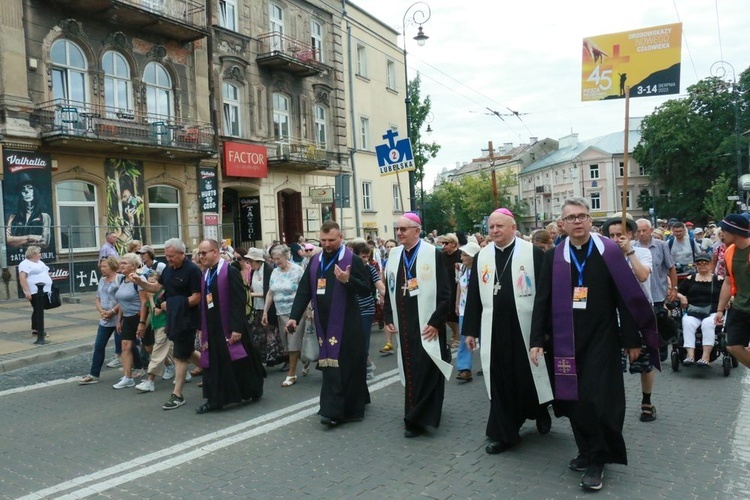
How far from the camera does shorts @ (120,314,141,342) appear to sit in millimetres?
7961

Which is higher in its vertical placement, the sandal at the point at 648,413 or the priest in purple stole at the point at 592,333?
the priest in purple stole at the point at 592,333

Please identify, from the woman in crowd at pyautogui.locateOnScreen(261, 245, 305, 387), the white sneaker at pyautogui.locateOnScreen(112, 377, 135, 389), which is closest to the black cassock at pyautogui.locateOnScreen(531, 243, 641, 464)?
the woman in crowd at pyautogui.locateOnScreen(261, 245, 305, 387)

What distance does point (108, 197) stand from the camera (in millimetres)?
19188

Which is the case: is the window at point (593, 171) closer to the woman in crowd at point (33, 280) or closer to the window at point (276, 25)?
the window at point (276, 25)

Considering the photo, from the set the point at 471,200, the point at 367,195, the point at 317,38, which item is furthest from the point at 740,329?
the point at 471,200

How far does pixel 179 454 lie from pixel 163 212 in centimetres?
1727

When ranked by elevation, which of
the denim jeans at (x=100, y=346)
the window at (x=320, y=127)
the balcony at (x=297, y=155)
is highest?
the window at (x=320, y=127)

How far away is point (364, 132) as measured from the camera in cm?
3241

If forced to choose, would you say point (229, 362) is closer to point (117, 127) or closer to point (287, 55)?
point (117, 127)

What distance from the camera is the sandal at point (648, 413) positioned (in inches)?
225

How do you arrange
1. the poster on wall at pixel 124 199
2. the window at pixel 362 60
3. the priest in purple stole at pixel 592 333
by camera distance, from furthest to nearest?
the window at pixel 362 60
the poster on wall at pixel 124 199
the priest in purple stole at pixel 592 333

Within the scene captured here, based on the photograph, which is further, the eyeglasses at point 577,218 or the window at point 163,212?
the window at point 163,212

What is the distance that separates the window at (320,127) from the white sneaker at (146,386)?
2131 cm

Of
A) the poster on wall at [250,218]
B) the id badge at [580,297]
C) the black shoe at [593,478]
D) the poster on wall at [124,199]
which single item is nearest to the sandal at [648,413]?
the black shoe at [593,478]
